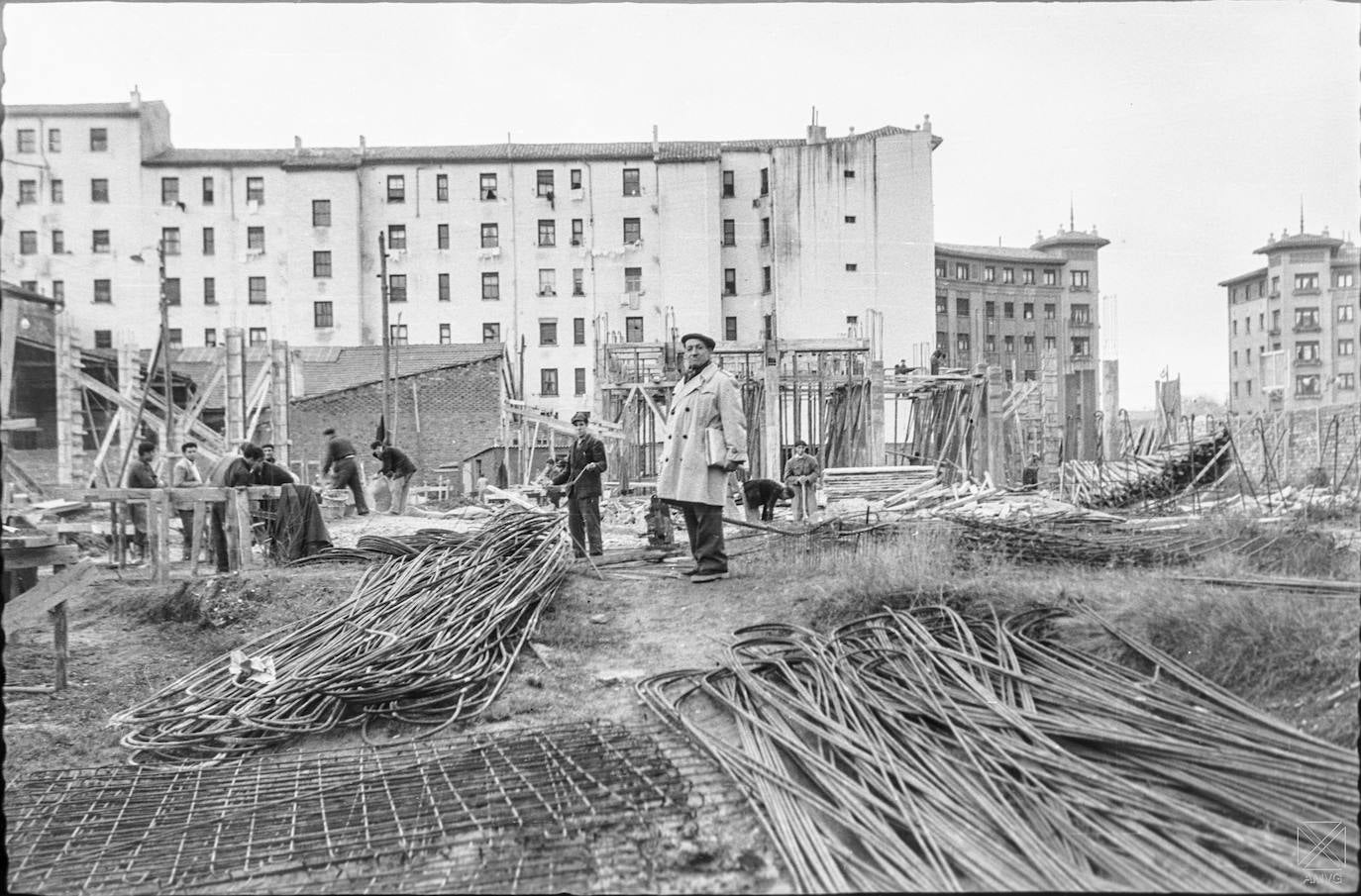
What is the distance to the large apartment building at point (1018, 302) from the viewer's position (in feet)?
235

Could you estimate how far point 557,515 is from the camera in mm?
9883

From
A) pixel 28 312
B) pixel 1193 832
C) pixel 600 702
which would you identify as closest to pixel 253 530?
pixel 600 702

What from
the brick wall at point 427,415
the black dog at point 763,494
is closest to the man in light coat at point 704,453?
the black dog at point 763,494

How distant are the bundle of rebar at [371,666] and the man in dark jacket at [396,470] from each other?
9.07m

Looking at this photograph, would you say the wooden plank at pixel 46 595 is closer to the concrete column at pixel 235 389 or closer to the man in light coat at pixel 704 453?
the man in light coat at pixel 704 453

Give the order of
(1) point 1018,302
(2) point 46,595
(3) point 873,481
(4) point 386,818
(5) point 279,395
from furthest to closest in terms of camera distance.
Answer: (1) point 1018,302 → (5) point 279,395 → (3) point 873,481 → (2) point 46,595 → (4) point 386,818

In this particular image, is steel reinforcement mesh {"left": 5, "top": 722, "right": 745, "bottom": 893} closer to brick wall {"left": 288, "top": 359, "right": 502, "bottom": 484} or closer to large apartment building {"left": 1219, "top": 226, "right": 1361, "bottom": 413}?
brick wall {"left": 288, "top": 359, "right": 502, "bottom": 484}

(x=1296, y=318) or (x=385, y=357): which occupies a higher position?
(x=1296, y=318)

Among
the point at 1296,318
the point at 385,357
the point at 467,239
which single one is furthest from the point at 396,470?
the point at 1296,318

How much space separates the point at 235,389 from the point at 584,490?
971 centimetres

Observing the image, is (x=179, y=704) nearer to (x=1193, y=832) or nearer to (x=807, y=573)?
(x=807, y=573)

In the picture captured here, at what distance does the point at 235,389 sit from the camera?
1723 cm

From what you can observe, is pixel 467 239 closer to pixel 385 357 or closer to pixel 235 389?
pixel 385 357

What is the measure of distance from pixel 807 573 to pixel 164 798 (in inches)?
198
